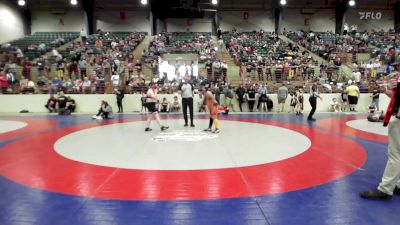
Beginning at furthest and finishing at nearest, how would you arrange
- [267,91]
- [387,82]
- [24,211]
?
1. [267,91]
2. [387,82]
3. [24,211]

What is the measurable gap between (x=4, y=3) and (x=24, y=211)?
30424 millimetres

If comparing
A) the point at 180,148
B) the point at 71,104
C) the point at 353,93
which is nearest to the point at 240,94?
the point at 353,93

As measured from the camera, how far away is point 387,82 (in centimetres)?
432

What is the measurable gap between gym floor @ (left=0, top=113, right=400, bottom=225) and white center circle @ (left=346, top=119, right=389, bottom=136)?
0.53m

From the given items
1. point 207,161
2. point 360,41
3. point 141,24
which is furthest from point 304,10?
point 207,161

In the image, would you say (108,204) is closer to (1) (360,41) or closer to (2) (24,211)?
(2) (24,211)

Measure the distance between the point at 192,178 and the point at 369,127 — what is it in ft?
24.6

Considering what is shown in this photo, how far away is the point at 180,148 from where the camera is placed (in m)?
7.03

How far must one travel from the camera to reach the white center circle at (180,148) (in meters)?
5.88

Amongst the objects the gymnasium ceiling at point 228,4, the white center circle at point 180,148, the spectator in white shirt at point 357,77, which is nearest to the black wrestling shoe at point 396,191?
the white center circle at point 180,148

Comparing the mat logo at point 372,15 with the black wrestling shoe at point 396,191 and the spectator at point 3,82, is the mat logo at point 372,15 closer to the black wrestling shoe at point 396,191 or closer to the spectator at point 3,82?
the spectator at point 3,82

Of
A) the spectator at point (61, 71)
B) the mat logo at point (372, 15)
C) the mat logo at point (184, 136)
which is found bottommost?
the mat logo at point (184, 136)

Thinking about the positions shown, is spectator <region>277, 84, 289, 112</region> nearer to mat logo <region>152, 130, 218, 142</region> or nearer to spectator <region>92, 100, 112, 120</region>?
mat logo <region>152, 130, 218, 142</region>

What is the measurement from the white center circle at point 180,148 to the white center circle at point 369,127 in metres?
2.33
